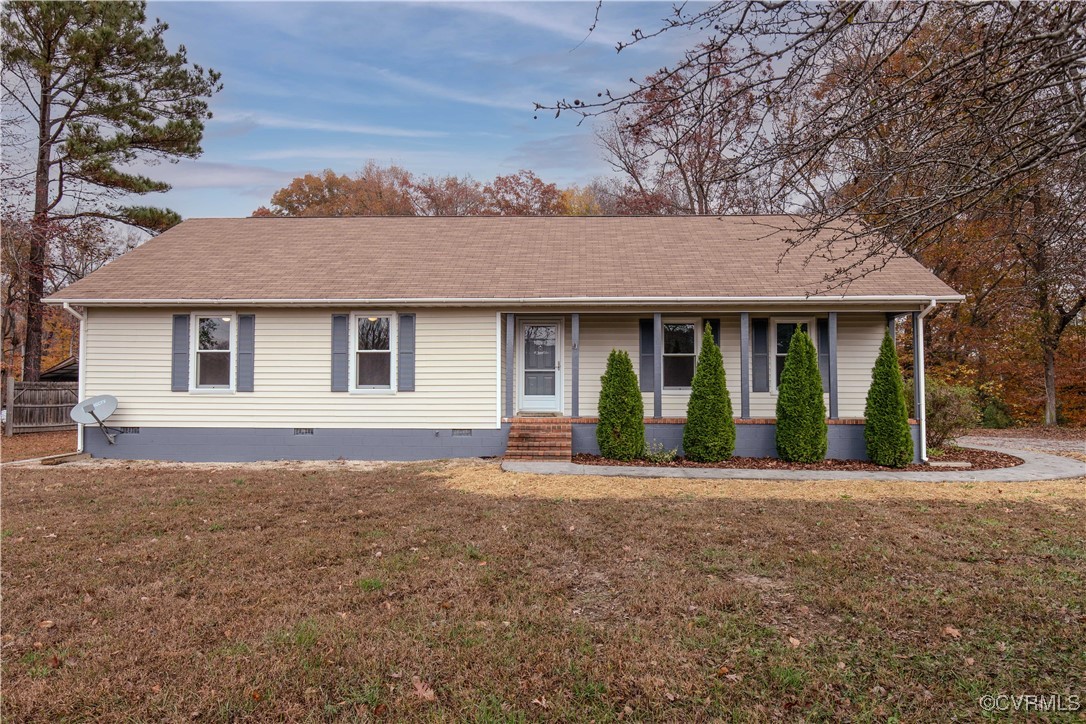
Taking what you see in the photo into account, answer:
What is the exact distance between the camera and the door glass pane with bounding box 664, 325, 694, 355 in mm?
12734

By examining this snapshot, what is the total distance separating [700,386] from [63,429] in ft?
58.0

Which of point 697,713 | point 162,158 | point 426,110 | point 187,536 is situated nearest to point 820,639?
point 697,713

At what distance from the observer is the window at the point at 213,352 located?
12.0 meters

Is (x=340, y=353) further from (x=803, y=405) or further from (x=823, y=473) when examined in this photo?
(x=823, y=473)

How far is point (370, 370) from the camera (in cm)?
1205

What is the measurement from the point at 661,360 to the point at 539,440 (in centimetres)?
287

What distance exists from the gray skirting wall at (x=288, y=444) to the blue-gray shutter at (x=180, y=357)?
34.7 inches

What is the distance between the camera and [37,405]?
1670cm

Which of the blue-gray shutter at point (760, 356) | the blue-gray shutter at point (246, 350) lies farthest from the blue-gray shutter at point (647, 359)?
the blue-gray shutter at point (246, 350)

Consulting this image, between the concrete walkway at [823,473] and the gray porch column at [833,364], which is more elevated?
the gray porch column at [833,364]

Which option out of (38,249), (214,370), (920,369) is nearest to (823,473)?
(920,369)

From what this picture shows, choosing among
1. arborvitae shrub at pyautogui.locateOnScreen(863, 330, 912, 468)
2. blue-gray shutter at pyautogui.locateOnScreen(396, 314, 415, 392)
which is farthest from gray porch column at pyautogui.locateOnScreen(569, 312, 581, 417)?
arborvitae shrub at pyautogui.locateOnScreen(863, 330, 912, 468)

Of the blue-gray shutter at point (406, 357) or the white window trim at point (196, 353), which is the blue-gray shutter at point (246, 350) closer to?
the white window trim at point (196, 353)

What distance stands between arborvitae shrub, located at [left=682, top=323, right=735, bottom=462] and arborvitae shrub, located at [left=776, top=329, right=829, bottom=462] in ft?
3.31
